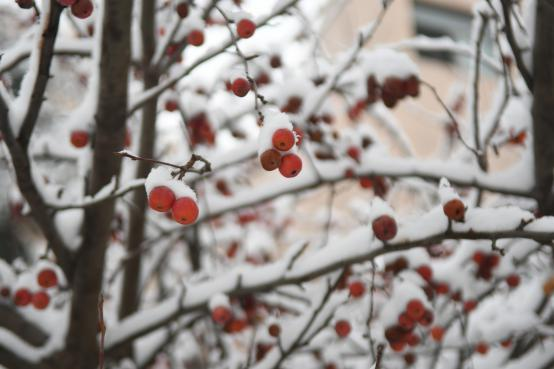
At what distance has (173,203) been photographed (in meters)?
1.45

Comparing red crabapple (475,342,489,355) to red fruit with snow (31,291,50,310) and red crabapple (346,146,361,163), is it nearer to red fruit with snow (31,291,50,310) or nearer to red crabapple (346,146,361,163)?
red crabapple (346,146,361,163)

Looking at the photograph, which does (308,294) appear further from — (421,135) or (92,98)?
(421,135)

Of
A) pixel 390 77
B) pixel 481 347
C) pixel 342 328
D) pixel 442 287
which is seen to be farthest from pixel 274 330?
pixel 390 77

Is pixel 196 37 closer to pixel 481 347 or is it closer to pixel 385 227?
pixel 385 227

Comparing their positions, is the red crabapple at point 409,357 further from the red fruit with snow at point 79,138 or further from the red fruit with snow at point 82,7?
the red fruit with snow at point 82,7

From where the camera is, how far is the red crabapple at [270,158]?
4.87 ft

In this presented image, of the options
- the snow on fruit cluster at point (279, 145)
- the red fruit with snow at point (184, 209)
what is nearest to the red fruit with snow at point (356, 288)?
the snow on fruit cluster at point (279, 145)

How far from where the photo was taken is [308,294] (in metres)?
2.85

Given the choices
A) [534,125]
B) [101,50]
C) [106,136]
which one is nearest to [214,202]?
[106,136]

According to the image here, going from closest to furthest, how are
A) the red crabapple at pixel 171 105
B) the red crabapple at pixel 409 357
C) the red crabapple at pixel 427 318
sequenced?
the red crabapple at pixel 427 318
the red crabapple at pixel 171 105
the red crabapple at pixel 409 357

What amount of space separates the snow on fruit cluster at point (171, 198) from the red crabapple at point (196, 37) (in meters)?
1.09

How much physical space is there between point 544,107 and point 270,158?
5.01ft

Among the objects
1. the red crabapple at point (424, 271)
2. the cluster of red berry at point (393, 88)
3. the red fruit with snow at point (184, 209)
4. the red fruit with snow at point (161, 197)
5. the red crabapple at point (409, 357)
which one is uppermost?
the red fruit with snow at point (161, 197)

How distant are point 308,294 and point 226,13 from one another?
1.61m
